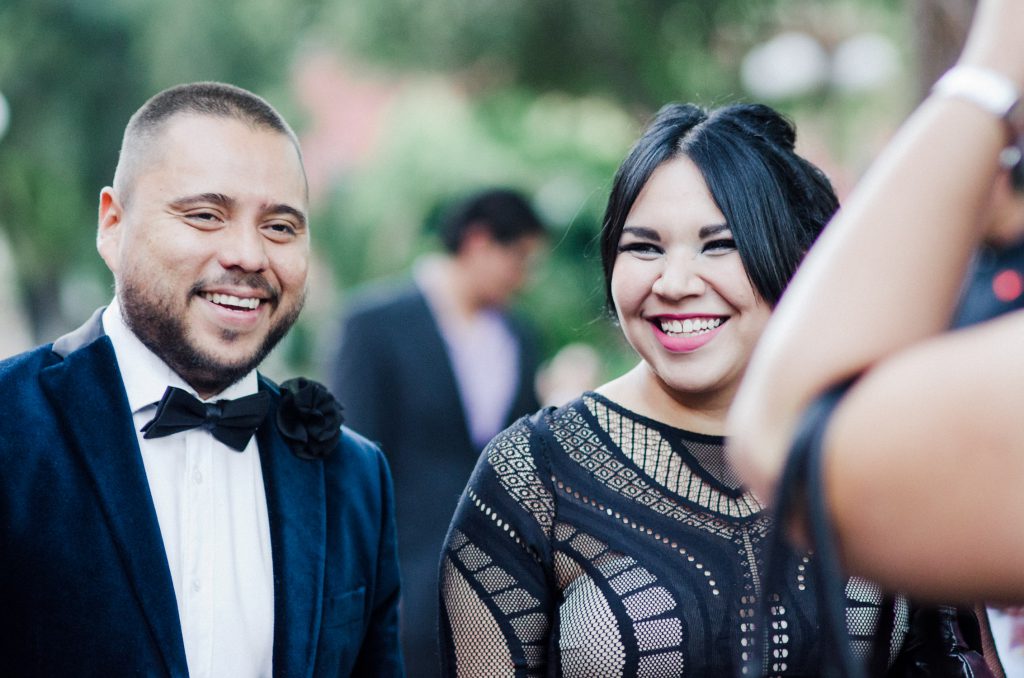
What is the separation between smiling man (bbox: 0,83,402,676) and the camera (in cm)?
212

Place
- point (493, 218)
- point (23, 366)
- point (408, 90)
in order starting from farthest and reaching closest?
point (408, 90)
point (493, 218)
point (23, 366)

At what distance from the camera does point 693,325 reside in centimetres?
263

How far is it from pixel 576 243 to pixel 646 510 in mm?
9224

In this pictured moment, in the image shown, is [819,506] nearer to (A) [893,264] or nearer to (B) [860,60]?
(A) [893,264]

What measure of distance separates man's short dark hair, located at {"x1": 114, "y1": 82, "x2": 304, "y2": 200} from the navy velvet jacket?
13.3 inches

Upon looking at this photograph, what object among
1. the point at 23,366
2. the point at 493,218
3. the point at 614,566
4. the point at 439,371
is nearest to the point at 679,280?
the point at 614,566

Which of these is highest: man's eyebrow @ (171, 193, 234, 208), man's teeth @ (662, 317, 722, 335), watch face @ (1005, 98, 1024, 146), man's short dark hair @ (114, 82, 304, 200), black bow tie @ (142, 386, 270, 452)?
man's short dark hair @ (114, 82, 304, 200)

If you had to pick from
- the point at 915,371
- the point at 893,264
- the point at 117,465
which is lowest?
the point at 915,371

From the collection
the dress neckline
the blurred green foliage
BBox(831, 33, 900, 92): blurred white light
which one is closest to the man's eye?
the dress neckline

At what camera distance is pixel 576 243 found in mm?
11688

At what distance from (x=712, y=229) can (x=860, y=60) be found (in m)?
12.0

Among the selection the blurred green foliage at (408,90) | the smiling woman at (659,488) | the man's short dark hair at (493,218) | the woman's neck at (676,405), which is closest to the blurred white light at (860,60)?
the blurred green foliage at (408,90)

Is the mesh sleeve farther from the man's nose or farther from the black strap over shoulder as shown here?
the black strap over shoulder

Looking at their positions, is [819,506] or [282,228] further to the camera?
[282,228]
